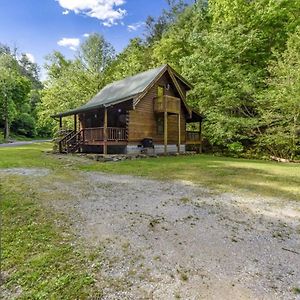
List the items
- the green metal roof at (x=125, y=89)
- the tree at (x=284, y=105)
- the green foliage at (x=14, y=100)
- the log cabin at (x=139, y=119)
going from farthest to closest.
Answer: the green foliage at (x=14, y=100), the log cabin at (x=139, y=119), the green metal roof at (x=125, y=89), the tree at (x=284, y=105)

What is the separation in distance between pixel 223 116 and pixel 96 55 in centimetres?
1792

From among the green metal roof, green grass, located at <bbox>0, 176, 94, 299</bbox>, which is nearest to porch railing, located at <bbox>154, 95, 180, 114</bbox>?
the green metal roof

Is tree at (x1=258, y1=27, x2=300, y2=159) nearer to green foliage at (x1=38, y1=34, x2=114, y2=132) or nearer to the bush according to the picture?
green foliage at (x1=38, y1=34, x2=114, y2=132)

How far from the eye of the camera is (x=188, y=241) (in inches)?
150

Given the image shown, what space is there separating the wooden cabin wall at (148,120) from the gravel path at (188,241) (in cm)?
1058

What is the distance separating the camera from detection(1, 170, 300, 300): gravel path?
2.73 meters

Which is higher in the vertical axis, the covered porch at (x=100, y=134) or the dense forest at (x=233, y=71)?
the dense forest at (x=233, y=71)

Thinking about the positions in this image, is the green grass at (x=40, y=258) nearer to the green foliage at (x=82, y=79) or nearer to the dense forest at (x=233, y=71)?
the dense forest at (x=233, y=71)

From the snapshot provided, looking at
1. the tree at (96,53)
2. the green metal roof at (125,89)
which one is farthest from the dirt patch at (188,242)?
the tree at (96,53)

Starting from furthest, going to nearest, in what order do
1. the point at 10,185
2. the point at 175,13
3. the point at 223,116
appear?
the point at 175,13
the point at 223,116
the point at 10,185

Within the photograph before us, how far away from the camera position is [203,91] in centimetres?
2055

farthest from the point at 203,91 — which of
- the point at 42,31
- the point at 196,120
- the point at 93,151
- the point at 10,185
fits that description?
the point at 10,185

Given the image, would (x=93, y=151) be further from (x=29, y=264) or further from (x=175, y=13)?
(x=175, y=13)

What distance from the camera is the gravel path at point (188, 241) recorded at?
8.96 ft
